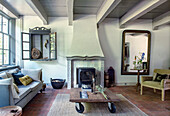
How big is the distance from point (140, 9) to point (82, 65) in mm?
2743

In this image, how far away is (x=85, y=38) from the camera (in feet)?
15.3

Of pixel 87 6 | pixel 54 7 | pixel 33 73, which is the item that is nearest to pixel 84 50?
pixel 87 6

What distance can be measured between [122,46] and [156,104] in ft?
8.62

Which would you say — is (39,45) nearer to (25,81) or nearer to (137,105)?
(25,81)

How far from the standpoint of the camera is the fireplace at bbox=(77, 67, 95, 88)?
441cm

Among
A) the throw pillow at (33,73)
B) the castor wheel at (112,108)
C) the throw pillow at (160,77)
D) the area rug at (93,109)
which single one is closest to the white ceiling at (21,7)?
the throw pillow at (33,73)

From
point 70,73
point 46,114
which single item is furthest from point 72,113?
point 70,73

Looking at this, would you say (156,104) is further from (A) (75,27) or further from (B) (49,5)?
(B) (49,5)

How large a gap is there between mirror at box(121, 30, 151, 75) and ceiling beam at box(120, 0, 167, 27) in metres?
0.72

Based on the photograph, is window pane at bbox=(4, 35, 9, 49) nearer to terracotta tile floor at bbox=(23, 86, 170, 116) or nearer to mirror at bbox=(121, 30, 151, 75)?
terracotta tile floor at bbox=(23, 86, 170, 116)

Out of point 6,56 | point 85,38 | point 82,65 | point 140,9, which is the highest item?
point 140,9

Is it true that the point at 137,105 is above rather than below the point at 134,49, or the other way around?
below

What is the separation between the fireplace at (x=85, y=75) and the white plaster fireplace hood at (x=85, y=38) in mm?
555

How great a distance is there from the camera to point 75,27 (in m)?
4.70
